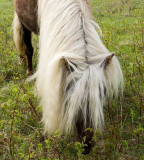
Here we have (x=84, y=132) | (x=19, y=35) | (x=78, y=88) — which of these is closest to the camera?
(x=78, y=88)

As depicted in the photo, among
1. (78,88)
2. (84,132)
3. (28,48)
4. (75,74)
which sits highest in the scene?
(28,48)

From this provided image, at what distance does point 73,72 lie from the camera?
7.43 feet

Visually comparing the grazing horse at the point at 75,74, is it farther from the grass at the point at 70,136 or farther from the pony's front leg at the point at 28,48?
the pony's front leg at the point at 28,48

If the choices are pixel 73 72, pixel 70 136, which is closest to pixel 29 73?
pixel 70 136

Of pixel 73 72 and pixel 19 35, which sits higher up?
pixel 19 35

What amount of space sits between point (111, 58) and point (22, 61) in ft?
9.89

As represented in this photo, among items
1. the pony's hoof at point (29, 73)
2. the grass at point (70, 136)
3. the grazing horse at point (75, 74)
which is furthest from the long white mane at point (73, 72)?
the pony's hoof at point (29, 73)

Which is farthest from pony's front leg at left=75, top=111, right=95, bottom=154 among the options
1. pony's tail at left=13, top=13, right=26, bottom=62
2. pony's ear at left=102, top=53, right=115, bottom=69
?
pony's tail at left=13, top=13, right=26, bottom=62

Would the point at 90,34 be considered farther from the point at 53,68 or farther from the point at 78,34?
the point at 53,68

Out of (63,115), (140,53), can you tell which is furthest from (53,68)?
(140,53)

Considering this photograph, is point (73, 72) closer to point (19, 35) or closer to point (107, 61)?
point (107, 61)

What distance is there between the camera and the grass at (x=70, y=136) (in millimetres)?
2612

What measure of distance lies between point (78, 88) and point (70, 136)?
3.28 ft

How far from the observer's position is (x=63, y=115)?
2396 millimetres
